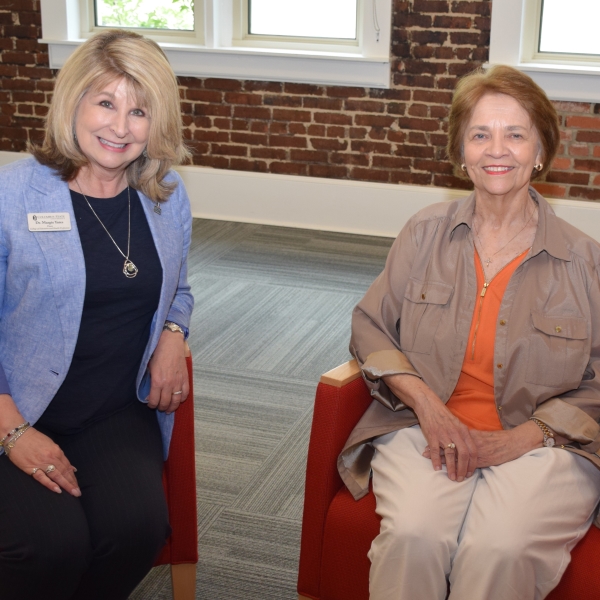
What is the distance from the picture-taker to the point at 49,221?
1838mm

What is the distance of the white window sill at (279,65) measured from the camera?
532 centimetres

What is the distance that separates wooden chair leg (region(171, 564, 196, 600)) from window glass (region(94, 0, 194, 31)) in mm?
4497

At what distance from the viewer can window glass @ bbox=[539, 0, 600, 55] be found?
16.7 feet

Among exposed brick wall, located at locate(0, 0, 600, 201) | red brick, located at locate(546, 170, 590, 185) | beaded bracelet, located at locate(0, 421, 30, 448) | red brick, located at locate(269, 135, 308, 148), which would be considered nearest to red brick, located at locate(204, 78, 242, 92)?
exposed brick wall, located at locate(0, 0, 600, 201)

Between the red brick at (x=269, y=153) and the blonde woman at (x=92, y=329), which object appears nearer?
the blonde woman at (x=92, y=329)

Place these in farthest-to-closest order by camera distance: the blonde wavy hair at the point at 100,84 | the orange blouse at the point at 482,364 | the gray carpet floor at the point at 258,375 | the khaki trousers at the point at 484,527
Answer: the gray carpet floor at the point at 258,375, the orange blouse at the point at 482,364, the blonde wavy hair at the point at 100,84, the khaki trousers at the point at 484,527

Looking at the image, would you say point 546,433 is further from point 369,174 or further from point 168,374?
point 369,174

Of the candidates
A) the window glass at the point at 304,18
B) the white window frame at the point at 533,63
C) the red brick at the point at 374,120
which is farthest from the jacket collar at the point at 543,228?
the window glass at the point at 304,18

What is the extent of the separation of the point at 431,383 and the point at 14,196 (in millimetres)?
1035

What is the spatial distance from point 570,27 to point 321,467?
412 centimetres

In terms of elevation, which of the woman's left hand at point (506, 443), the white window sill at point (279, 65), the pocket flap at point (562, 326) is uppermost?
the white window sill at point (279, 65)

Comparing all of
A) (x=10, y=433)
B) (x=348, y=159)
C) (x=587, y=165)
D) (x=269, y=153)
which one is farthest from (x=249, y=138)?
(x=10, y=433)

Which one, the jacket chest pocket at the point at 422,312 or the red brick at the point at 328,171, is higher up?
the jacket chest pocket at the point at 422,312

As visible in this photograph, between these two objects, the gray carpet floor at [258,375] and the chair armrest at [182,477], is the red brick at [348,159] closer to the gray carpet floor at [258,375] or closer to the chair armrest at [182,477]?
the gray carpet floor at [258,375]
